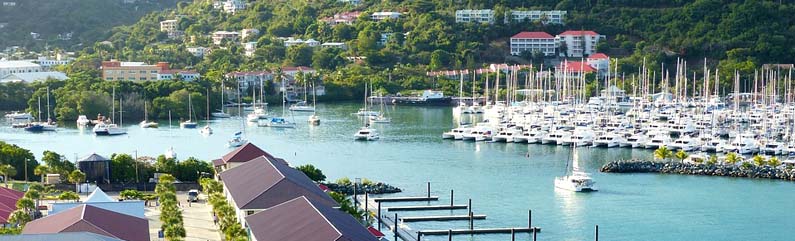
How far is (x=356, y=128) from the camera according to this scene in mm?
53031

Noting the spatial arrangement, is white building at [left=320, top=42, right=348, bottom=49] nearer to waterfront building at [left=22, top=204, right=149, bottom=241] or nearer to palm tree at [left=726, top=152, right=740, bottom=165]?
palm tree at [left=726, top=152, right=740, bottom=165]

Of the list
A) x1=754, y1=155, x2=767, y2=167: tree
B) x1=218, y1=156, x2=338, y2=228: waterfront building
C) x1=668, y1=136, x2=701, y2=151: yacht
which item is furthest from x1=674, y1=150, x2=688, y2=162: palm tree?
x1=218, y1=156, x2=338, y2=228: waterfront building

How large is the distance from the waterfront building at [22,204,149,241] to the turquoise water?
6429 mm

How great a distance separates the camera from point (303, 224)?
77.0ft

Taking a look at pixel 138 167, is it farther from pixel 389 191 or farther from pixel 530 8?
pixel 530 8

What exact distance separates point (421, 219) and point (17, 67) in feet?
142

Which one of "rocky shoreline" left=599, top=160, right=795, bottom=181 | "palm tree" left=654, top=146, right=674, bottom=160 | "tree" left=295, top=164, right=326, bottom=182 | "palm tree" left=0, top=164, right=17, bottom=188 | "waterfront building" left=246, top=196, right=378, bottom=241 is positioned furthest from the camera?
"palm tree" left=654, top=146, right=674, bottom=160

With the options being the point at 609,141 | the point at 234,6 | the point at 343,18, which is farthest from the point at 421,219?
the point at 234,6

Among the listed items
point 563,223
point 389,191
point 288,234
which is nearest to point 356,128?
point 389,191

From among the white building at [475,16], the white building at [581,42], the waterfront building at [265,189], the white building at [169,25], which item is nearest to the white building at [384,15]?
the white building at [475,16]

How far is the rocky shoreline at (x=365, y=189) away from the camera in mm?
34247

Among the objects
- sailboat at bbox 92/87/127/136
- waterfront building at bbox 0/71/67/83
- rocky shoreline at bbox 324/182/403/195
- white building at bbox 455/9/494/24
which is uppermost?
white building at bbox 455/9/494/24

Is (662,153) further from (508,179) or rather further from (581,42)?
(581,42)

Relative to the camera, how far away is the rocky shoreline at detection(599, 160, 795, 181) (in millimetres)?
37656
